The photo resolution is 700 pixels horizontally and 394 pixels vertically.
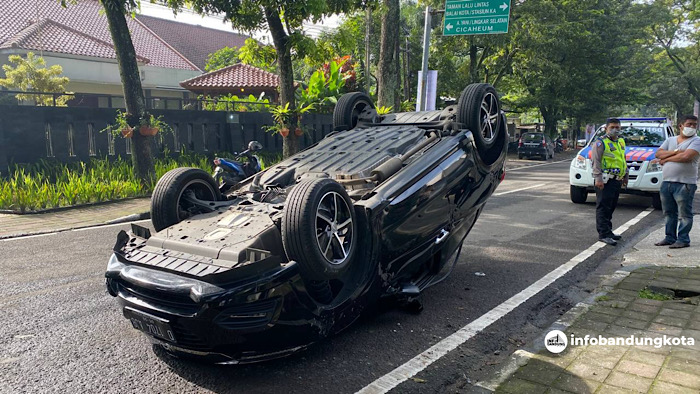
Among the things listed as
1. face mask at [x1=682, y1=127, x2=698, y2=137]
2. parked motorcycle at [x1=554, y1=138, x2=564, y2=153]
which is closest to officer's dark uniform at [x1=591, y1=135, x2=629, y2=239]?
face mask at [x1=682, y1=127, x2=698, y2=137]

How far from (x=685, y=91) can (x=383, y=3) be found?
44255 millimetres

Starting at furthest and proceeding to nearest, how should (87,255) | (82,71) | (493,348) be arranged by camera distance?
(82,71) → (87,255) → (493,348)

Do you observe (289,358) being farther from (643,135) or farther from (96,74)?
(96,74)

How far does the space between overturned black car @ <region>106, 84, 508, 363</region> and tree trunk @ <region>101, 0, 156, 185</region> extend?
7.73 m

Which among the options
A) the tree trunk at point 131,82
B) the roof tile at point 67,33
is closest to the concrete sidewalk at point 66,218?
the tree trunk at point 131,82

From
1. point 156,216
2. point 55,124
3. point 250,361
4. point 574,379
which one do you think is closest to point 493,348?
point 574,379

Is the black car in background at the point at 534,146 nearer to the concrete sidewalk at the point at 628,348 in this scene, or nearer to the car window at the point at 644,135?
the car window at the point at 644,135

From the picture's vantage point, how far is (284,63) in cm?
1198

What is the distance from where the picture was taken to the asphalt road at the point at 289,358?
325 cm

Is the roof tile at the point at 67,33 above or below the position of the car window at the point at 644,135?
above

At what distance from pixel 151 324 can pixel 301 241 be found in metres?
1.03

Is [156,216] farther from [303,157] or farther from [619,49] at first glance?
[619,49]

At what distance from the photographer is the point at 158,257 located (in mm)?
3342

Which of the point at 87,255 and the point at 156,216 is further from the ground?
the point at 156,216
